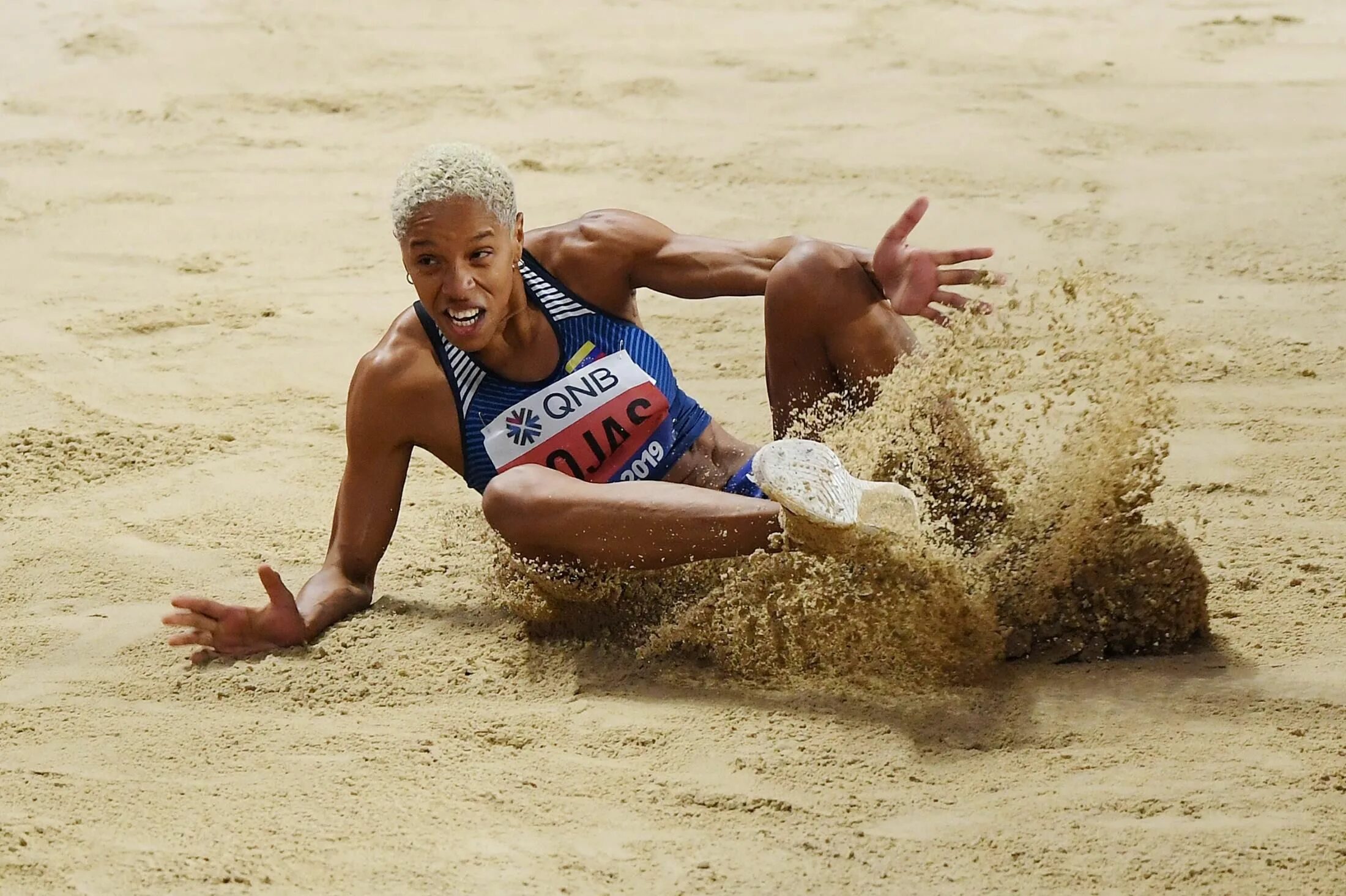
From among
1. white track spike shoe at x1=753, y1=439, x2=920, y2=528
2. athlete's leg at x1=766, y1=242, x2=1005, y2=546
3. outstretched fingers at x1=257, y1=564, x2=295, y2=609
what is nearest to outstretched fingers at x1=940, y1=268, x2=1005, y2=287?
athlete's leg at x1=766, y1=242, x2=1005, y2=546

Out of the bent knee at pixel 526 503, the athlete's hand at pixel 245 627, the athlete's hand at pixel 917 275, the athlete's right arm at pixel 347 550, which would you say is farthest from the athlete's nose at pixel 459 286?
the athlete's hand at pixel 917 275

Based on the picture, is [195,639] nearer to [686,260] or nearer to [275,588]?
[275,588]

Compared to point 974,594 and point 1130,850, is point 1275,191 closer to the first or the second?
point 974,594

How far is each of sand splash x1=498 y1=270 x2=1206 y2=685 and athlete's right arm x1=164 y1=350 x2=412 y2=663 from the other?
269 millimetres

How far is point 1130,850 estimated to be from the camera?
6.73 ft

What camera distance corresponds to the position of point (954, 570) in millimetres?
2568

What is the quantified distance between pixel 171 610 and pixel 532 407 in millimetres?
853

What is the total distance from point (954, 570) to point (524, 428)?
2.65 ft

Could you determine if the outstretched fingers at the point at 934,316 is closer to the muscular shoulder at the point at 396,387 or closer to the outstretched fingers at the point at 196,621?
the muscular shoulder at the point at 396,387

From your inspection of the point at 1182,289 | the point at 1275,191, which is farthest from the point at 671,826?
the point at 1275,191

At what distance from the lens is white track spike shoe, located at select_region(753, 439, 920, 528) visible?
7.56ft

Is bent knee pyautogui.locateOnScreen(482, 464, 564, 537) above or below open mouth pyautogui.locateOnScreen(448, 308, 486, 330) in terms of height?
below

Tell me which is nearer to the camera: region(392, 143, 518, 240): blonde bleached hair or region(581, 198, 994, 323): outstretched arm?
region(392, 143, 518, 240): blonde bleached hair

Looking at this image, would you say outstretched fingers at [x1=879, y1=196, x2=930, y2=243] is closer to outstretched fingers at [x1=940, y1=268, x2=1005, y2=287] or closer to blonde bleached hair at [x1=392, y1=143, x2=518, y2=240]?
outstretched fingers at [x1=940, y1=268, x2=1005, y2=287]
